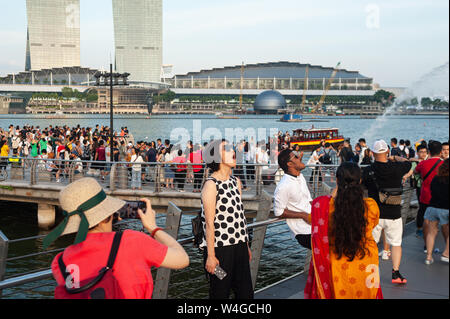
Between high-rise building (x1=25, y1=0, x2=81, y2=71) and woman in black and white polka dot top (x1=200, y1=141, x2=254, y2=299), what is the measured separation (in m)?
187

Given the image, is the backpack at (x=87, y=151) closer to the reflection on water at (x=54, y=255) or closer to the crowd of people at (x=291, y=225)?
the reflection on water at (x=54, y=255)

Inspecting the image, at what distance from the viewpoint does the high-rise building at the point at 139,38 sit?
14875 cm

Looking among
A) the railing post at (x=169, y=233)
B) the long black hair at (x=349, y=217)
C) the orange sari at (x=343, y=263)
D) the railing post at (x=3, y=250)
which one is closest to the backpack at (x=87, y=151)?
the railing post at (x=169, y=233)

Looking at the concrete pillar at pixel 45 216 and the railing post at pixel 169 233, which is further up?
the railing post at pixel 169 233

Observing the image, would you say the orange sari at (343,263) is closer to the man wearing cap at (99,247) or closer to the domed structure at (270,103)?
the man wearing cap at (99,247)

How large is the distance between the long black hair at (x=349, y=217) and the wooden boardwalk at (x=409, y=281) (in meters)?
A: 0.68

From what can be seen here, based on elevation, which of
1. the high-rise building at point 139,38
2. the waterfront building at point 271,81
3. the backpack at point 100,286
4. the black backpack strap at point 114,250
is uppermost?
the high-rise building at point 139,38

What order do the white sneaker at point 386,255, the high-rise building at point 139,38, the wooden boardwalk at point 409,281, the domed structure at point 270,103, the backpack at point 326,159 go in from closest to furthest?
1. the wooden boardwalk at point 409,281
2. the white sneaker at point 386,255
3. the backpack at point 326,159
4. the high-rise building at point 139,38
5. the domed structure at point 270,103

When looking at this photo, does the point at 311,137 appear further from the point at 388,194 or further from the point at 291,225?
the point at 291,225

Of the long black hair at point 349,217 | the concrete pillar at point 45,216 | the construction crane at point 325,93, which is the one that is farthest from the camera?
the construction crane at point 325,93

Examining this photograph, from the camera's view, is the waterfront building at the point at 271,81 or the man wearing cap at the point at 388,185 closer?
the man wearing cap at the point at 388,185

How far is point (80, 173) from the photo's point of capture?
13492mm
